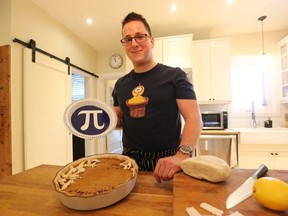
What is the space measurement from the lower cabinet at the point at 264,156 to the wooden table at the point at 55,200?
2092 millimetres

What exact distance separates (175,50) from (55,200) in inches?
101

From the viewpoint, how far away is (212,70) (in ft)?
9.10

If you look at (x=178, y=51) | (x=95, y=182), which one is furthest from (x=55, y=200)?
(x=178, y=51)

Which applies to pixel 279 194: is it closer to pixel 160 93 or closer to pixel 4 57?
pixel 160 93

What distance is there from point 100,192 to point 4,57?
190cm

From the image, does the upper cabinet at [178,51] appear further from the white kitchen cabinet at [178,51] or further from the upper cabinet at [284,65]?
Result: the upper cabinet at [284,65]

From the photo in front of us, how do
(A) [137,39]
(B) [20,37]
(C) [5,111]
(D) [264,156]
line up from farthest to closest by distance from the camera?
(D) [264,156], (B) [20,37], (C) [5,111], (A) [137,39]

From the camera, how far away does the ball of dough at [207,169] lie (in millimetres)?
553

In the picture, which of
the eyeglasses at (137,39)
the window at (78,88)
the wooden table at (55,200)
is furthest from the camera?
the window at (78,88)

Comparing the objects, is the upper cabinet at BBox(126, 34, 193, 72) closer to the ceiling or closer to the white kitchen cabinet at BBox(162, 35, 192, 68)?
the white kitchen cabinet at BBox(162, 35, 192, 68)

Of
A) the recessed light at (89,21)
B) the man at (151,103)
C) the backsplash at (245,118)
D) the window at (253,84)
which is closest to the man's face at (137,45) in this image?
the man at (151,103)

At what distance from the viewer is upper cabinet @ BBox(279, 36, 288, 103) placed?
8.67 feet

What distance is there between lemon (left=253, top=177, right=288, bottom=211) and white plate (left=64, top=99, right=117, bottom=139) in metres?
0.53

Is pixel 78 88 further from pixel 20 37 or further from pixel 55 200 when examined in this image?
pixel 55 200
